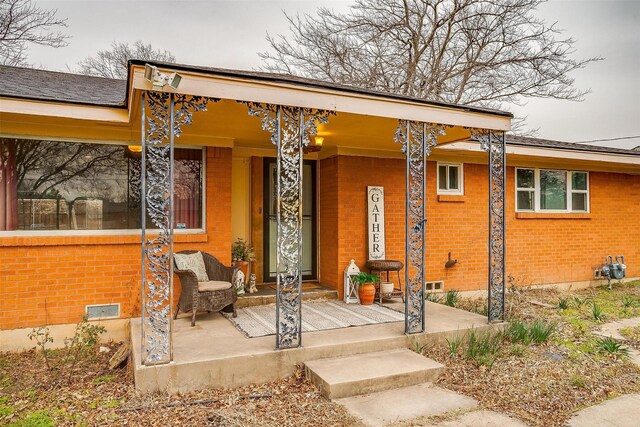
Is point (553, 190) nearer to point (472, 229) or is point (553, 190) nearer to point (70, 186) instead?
point (472, 229)

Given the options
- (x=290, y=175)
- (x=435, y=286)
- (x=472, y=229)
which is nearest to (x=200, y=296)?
(x=290, y=175)

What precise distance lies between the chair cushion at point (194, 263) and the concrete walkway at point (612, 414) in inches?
183

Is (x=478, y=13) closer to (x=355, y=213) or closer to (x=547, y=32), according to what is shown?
(x=547, y=32)

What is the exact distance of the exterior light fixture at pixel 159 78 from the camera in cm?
364

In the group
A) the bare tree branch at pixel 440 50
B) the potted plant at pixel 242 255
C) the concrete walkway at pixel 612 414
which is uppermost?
the bare tree branch at pixel 440 50

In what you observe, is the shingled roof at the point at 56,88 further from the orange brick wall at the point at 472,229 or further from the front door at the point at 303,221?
the orange brick wall at the point at 472,229

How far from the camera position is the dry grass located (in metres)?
3.48

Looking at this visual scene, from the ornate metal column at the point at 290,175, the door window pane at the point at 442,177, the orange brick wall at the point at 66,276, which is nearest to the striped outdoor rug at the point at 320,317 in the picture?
the ornate metal column at the point at 290,175

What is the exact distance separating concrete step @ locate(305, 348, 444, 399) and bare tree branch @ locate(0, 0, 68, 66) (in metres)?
14.5

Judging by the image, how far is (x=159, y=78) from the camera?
370 cm

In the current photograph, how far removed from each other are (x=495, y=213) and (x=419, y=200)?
1.26 metres

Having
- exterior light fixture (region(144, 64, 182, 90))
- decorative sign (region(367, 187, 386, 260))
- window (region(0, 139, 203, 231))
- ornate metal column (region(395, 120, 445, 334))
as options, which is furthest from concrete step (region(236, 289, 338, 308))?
exterior light fixture (region(144, 64, 182, 90))

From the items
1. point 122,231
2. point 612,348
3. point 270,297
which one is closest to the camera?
point 612,348

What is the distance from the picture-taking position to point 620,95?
20.8 m
